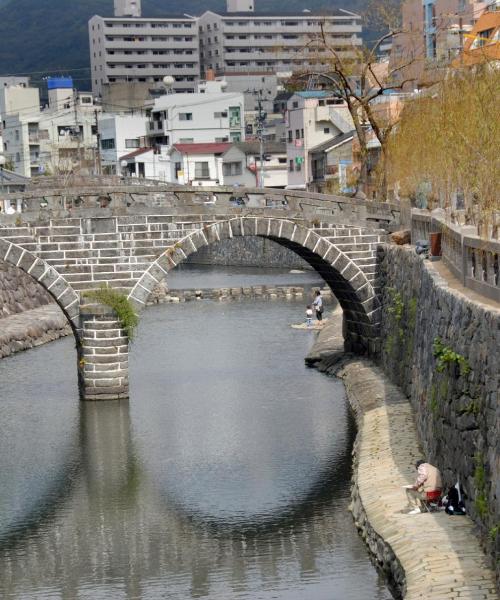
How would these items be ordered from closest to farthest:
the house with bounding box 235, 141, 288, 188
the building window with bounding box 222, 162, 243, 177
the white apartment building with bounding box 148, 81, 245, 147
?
the house with bounding box 235, 141, 288, 188, the building window with bounding box 222, 162, 243, 177, the white apartment building with bounding box 148, 81, 245, 147

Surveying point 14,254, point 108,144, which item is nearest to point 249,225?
point 14,254

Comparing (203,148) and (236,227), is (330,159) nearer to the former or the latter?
(203,148)

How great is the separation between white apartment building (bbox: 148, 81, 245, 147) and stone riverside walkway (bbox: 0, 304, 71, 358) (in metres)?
43.4

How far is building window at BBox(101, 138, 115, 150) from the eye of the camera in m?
103

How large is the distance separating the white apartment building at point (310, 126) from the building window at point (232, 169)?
13.8 feet

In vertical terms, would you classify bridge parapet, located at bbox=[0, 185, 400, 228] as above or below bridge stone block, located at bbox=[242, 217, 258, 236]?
above

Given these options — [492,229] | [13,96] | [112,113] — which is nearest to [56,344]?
[492,229]

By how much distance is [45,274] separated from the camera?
35.2m

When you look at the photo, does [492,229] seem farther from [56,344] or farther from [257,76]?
[257,76]

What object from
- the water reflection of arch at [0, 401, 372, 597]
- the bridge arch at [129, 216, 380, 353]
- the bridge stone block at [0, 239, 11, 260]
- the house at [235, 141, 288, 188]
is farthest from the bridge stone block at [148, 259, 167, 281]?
the house at [235, 141, 288, 188]

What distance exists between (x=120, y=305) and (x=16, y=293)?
77.9 feet

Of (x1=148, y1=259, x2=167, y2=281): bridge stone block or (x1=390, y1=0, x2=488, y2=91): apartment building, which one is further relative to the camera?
(x1=390, y1=0, x2=488, y2=91): apartment building

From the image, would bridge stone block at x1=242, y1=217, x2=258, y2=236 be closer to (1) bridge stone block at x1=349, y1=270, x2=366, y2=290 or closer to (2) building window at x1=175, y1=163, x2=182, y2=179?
(1) bridge stone block at x1=349, y1=270, x2=366, y2=290

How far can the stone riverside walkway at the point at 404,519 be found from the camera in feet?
56.4
